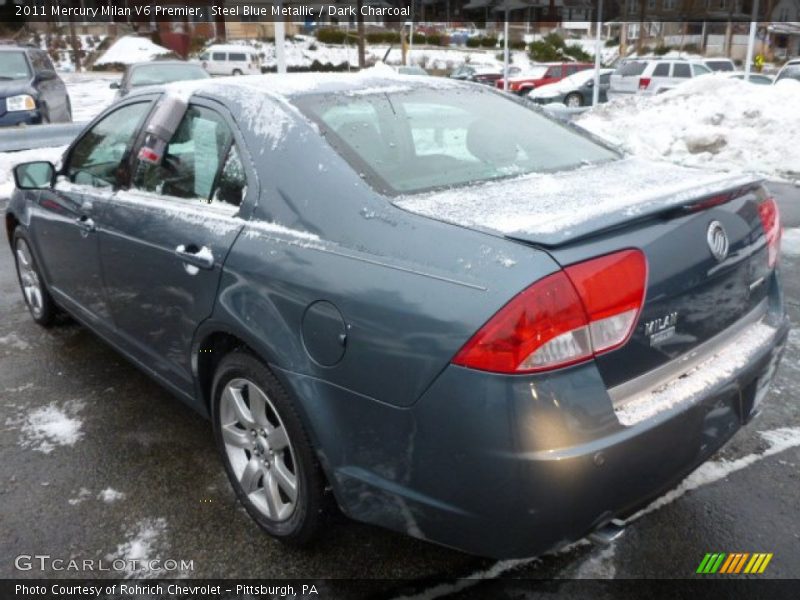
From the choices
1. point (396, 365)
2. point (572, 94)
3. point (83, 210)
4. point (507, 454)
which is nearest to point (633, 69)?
point (572, 94)

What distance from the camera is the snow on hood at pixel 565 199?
76.6 inches

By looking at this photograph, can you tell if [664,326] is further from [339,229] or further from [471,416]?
[339,229]

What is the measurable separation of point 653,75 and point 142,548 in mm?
23093

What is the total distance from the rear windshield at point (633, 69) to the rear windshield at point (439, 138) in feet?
73.6

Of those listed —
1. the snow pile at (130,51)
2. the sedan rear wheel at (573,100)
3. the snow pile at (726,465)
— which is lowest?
the snow pile at (726,465)

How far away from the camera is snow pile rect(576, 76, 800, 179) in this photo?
34.5 ft

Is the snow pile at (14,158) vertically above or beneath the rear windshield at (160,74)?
beneath

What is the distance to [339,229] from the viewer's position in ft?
7.20

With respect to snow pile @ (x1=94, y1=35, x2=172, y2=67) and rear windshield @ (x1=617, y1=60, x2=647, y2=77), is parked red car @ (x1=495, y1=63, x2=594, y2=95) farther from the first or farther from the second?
snow pile @ (x1=94, y1=35, x2=172, y2=67)

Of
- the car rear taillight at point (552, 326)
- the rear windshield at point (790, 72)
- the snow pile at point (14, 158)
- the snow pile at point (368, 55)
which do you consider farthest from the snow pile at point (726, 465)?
the snow pile at point (368, 55)

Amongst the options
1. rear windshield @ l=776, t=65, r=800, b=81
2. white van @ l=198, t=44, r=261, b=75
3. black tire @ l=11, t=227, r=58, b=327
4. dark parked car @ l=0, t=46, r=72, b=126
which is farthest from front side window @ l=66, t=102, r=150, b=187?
white van @ l=198, t=44, r=261, b=75

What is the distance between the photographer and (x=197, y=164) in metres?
2.88

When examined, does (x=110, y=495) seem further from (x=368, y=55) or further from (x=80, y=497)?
(x=368, y=55)

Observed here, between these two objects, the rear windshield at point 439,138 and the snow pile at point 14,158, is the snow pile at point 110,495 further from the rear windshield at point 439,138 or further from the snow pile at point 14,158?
the snow pile at point 14,158
